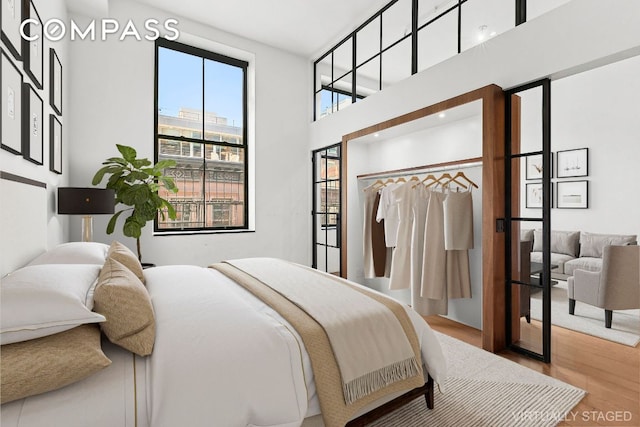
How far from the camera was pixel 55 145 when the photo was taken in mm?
2600

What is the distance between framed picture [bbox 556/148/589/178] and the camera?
4.57 meters

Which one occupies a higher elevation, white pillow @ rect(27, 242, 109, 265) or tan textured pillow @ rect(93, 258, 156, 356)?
white pillow @ rect(27, 242, 109, 265)

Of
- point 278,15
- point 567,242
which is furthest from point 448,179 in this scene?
point 278,15

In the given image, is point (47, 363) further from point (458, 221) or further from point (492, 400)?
point (458, 221)

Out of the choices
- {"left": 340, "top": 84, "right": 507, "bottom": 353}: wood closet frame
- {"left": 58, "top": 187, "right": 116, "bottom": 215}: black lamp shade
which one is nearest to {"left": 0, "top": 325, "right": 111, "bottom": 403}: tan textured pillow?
{"left": 58, "top": 187, "right": 116, "bottom": 215}: black lamp shade

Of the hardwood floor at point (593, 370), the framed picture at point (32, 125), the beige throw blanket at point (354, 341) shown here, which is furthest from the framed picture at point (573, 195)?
the framed picture at point (32, 125)

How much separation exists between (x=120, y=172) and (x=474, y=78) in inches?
134

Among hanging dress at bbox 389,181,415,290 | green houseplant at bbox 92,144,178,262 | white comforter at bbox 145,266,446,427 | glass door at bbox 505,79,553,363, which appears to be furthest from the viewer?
hanging dress at bbox 389,181,415,290

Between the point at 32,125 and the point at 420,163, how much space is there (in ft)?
11.1

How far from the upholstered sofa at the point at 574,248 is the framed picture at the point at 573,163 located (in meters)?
0.85

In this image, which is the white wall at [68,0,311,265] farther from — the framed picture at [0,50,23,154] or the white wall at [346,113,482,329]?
the framed picture at [0,50,23,154]

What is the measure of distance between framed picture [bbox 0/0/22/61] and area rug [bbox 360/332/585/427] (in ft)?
8.82

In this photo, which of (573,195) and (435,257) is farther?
(573,195)

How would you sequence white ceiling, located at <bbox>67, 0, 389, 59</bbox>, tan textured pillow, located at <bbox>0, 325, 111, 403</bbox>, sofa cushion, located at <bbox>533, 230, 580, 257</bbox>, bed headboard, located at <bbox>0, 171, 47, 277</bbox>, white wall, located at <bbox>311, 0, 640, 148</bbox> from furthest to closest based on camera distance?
sofa cushion, located at <bbox>533, 230, 580, 257</bbox> < white ceiling, located at <bbox>67, 0, 389, 59</bbox> < white wall, located at <bbox>311, 0, 640, 148</bbox> < bed headboard, located at <bbox>0, 171, 47, 277</bbox> < tan textured pillow, located at <bbox>0, 325, 111, 403</bbox>
